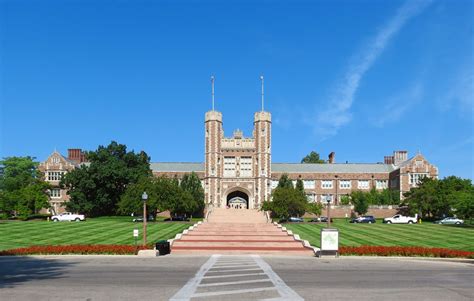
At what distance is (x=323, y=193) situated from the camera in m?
94.5

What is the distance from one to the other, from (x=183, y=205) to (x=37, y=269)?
133 ft

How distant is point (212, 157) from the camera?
8825 cm

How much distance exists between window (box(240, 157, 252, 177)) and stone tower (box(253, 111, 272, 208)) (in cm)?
109

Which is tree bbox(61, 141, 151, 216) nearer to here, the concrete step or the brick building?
the brick building

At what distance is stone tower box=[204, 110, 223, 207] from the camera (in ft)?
288

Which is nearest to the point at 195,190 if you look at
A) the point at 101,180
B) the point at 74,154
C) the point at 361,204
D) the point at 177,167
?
the point at 101,180

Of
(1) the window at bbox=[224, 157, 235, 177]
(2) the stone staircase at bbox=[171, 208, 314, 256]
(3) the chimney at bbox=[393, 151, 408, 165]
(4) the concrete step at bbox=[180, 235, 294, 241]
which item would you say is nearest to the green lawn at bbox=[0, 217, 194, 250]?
(4) the concrete step at bbox=[180, 235, 294, 241]

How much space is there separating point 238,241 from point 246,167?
48.7m

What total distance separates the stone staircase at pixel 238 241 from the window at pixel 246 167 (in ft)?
119

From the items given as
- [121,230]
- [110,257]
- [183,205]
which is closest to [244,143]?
[183,205]

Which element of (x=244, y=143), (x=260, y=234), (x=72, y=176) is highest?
(x=244, y=143)

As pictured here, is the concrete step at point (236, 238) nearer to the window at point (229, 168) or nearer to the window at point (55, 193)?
the window at point (229, 168)

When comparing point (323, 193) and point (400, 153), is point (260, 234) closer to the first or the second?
point (323, 193)

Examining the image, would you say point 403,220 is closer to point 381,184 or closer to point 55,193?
point 381,184
